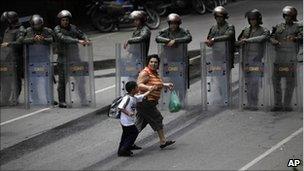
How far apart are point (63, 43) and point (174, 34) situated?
2.31m

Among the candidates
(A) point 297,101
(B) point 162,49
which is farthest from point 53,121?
(A) point 297,101

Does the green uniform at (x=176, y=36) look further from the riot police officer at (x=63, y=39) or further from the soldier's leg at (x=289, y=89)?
the soldier's leg at (x=289, y=89)

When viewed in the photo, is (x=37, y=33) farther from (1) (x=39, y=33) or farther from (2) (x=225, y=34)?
(2) (x=225, y=34)

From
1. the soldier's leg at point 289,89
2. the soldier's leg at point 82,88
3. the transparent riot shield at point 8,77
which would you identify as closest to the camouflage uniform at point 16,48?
the transparent riot shield at point 8,77

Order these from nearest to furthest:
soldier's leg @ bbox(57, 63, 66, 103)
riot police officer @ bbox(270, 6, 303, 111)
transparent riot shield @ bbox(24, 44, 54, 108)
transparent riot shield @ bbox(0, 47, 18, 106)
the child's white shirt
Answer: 1. the child's white shirt
2. riot police officer @ bbox(270, 6, 303, 111)
3. soldier's leg @ bbox(57, 63, 66, 103)
4. transparent riot shield @ bbox(24, 44, 54, 108)
5. transparent riot shield @ bbox(0, 47, 18, 106)

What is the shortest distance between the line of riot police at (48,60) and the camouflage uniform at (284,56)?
369cm

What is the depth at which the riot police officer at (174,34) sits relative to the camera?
13273 mm

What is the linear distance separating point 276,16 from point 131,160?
1438 cm

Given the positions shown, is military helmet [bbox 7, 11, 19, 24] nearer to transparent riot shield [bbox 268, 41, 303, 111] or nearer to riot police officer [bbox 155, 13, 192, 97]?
riot police officer [bbox 155, 13, 192, 97]

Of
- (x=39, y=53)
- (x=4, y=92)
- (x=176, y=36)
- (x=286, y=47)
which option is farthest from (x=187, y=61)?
(x=4, y=92)

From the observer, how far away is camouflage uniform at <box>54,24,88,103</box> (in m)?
14.1

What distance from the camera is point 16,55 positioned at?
14.8m

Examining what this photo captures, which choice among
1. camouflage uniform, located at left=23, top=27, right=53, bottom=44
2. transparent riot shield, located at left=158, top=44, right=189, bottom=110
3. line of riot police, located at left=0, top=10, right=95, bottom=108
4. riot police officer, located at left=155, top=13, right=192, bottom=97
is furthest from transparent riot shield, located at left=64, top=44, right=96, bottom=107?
riot police officer, located at left=155, top=13, right=192, bottom=97

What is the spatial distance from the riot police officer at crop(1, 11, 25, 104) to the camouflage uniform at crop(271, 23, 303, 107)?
5.18 meters
